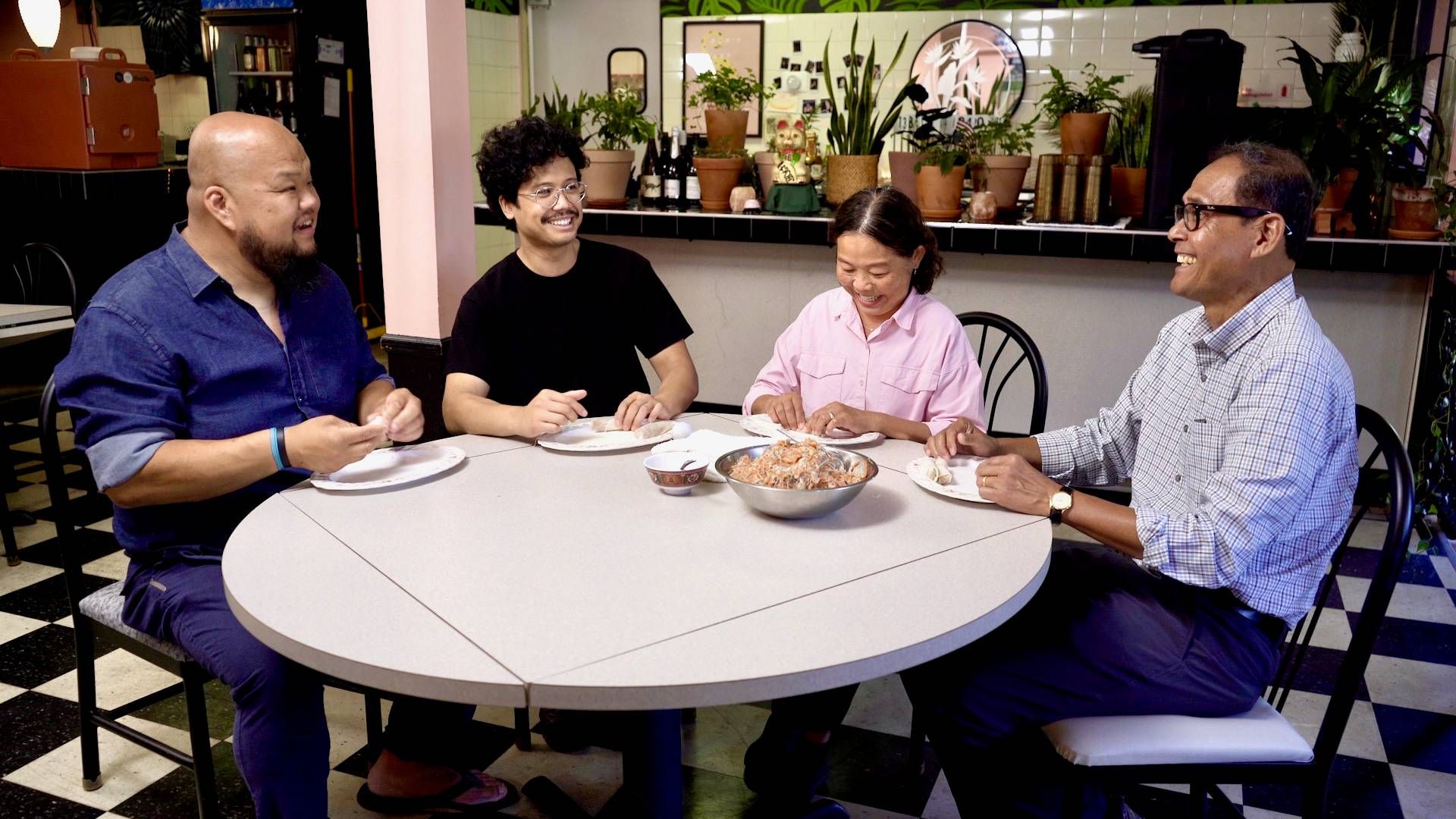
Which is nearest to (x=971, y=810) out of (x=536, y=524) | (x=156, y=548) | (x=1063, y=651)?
(x=1063, y=651)

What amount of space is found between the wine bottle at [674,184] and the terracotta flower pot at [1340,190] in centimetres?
242

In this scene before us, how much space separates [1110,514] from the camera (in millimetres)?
1730

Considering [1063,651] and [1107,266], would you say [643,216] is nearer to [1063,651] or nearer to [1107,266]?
[1107,266]

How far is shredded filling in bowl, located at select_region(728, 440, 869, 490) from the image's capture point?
169 centimetres

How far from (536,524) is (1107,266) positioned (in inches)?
121

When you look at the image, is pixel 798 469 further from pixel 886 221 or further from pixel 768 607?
pixel 886 221

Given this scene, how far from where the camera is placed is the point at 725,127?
14.5ft

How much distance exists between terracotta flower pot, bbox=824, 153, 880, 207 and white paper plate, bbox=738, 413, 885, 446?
2.19 metres

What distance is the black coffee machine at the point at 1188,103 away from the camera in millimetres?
3656

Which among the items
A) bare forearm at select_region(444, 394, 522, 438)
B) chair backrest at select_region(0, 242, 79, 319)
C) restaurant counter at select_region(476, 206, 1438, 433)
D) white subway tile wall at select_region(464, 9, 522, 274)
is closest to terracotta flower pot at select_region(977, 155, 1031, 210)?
restaurant counter at select_region(476, 206, 1438, 433)

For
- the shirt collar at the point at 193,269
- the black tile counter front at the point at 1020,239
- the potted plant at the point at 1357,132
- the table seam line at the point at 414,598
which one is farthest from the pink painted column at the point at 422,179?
the potted plant at the point at 1357,132

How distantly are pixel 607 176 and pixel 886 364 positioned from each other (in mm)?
2427

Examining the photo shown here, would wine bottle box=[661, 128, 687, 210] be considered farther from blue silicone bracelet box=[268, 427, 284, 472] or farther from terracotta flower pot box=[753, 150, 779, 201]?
blue silicone bracelet box=[268, 427, 284, 472]

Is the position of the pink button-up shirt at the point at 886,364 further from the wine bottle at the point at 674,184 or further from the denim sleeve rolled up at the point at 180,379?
the wine bottle at the point at 674,184
